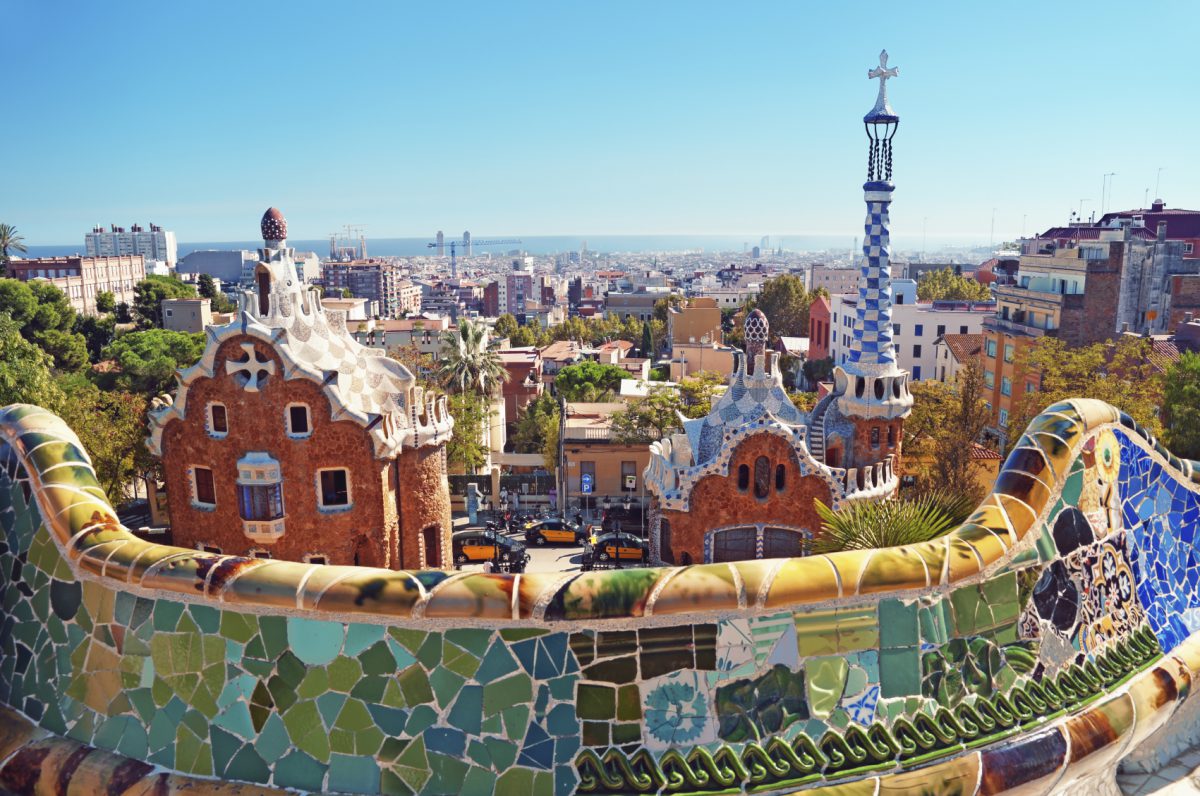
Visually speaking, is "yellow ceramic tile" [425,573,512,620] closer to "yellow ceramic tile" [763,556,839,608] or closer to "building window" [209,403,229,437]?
"yellow ceramic tile" [763,556,839,608]

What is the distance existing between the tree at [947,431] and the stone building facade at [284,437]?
15.1 meters

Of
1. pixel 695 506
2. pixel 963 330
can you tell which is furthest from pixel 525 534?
pixel 963 330

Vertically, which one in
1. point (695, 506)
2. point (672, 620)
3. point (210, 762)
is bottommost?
point (695, 506)

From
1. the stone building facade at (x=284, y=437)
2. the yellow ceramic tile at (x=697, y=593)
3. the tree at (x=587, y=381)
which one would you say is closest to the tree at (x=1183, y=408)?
the stone building facade at (x=284, y=437)

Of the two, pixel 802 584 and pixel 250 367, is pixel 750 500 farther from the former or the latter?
pixel 802 584

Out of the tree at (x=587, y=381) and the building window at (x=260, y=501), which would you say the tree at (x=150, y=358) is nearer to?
the tree at (x=587, y=381)

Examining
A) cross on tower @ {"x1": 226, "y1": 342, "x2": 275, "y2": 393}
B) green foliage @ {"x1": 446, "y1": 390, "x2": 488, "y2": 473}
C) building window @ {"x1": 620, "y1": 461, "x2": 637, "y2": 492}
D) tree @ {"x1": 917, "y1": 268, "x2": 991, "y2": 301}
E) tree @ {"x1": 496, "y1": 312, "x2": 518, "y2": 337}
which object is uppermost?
cross on tower @ {"x1": 226, "y1": 342, "x2": 275, "y2": 393}

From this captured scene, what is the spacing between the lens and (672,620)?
22.3 feet

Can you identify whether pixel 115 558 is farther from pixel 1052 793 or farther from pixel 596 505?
pixel 596 505

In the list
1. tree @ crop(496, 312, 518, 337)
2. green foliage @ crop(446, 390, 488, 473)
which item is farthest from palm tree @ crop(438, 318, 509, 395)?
tree @ crop(496, 312, 518, 337)

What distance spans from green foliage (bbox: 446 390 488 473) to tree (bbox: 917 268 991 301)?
67745 mm

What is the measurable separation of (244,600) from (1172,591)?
927cm

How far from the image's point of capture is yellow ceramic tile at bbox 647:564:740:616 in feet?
22.2

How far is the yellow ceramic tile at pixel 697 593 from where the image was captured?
676cm
